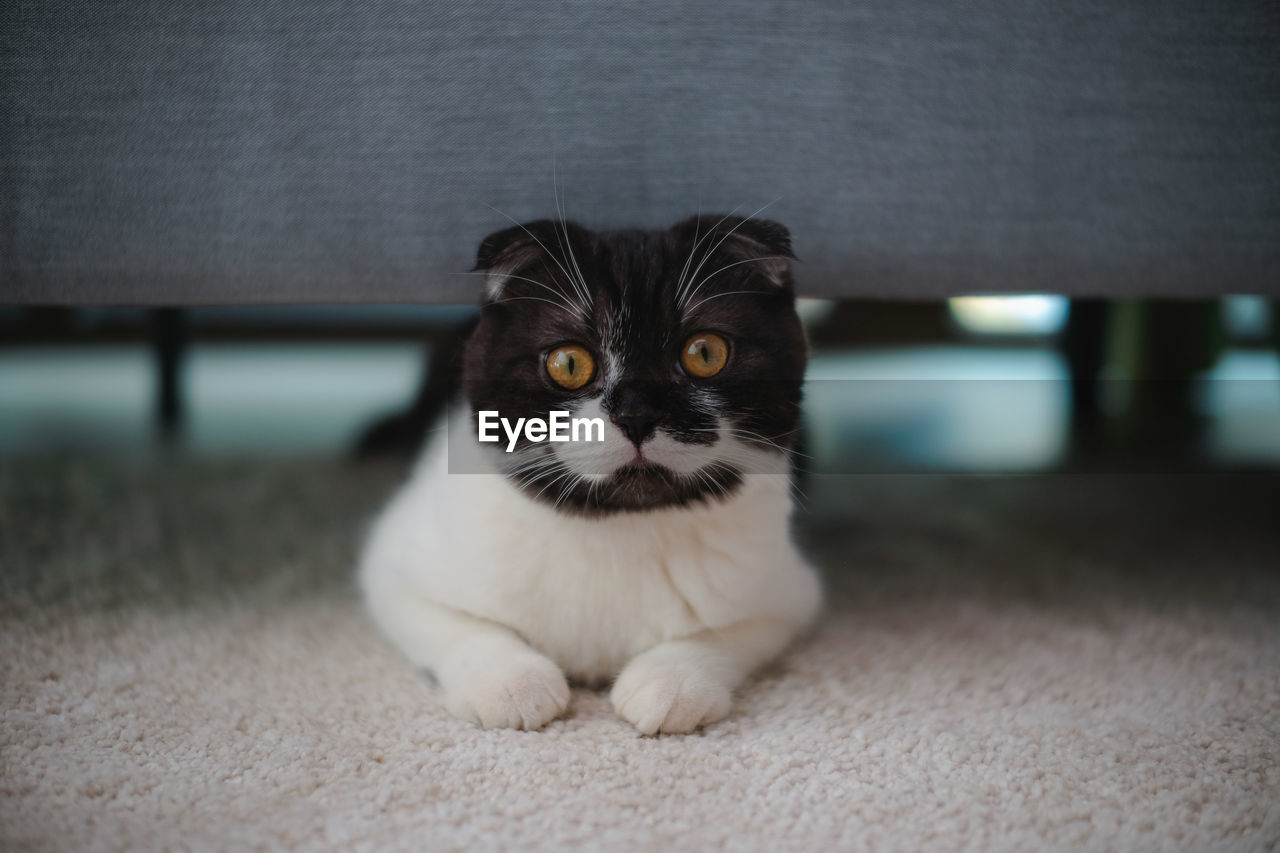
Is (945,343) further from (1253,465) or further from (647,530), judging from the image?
(647,530)

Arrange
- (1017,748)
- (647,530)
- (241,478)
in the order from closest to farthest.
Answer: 1. (1017,748)
2. (647,530)
3. (241,478)

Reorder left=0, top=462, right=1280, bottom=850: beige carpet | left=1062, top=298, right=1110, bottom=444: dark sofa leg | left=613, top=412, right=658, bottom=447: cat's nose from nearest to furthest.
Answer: left=0, top=462, right=1280, bottom=850: beige carpet, left=613, top=412, right=658, bottom=447: cat's nose, left=1062, top=298, right=1110, bottom=444: dark sofa leg

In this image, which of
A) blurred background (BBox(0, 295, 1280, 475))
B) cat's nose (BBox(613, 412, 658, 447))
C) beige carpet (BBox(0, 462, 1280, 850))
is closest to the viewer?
beige carpet (BBox(0, 462, 1280, 850))

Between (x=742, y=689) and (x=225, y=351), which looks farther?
(x=225, y=351)

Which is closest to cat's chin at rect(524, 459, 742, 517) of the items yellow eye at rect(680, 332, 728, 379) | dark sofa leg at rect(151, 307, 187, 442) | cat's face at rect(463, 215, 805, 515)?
cat's face at rect(463, 215, 805, 515)

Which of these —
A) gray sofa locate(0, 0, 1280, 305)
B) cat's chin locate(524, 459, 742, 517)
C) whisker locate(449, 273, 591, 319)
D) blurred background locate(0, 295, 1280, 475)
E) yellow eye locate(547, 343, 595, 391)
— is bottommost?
blurred background locate(0, 295, 1280, 475)

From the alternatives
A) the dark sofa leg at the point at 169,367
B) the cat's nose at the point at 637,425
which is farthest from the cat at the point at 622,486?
the dark sofa leg at the point at 169,367

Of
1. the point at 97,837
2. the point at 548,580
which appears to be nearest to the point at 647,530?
the point at 548,580

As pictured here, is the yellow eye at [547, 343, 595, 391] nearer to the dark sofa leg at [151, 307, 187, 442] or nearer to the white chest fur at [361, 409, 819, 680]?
the white chest fur at [361, 409, 819, 680]

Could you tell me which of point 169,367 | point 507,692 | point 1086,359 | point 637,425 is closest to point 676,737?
point 507,692
